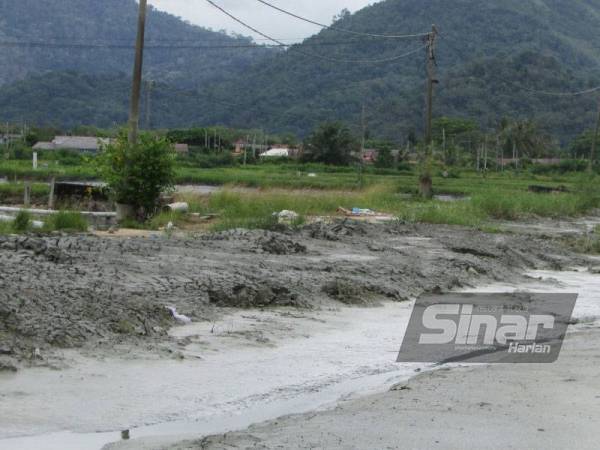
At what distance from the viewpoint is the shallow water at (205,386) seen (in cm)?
625

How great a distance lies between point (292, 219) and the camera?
68.8ft

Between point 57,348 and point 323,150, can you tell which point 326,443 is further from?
point 323,150

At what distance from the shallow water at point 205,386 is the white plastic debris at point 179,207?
13397 mm

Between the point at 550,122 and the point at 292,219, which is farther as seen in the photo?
the point at 550,122

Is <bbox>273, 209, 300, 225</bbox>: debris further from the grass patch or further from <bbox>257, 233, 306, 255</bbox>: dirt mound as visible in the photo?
<bbox>257, 233, 306, 255</bbox>: dirt mound

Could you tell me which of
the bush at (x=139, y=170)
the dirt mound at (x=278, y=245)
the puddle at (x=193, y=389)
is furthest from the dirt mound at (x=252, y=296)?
the bush at (x=139, y=170)

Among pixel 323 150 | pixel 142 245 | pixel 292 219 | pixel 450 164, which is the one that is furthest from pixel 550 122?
pixel 142 245

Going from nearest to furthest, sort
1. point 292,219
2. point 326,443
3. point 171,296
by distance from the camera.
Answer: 1. point 326,443
2. point 171,296
3. point 292,219

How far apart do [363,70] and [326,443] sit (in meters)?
126

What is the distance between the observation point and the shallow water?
20.5 ft

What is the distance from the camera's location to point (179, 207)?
938 inches

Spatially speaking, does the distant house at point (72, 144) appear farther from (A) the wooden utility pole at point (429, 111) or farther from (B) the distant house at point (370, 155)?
(A) the wooden utility pole at point (429, 111)

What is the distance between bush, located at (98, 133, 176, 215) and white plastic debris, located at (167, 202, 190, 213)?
4.10 ft
